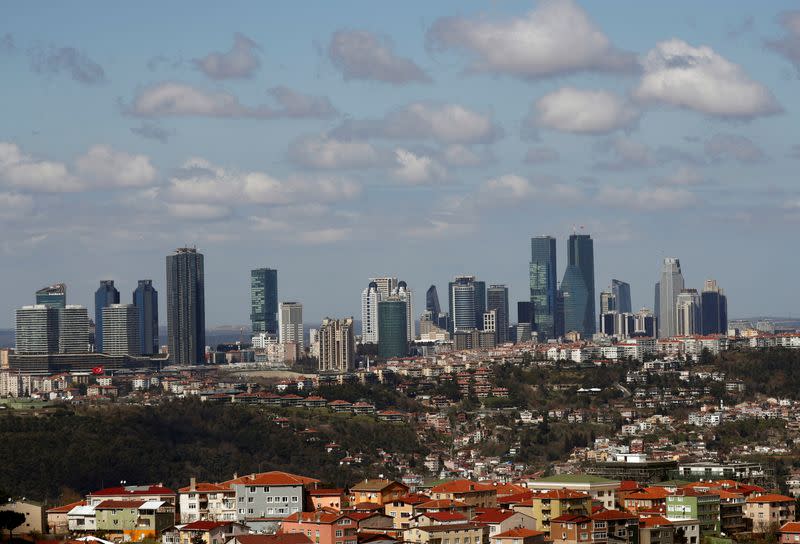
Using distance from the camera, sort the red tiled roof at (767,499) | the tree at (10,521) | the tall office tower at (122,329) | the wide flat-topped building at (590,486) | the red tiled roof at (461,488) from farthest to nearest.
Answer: the tall office tower at (122,329), the red tiled roof at (767,499), the red tiled roof at (461,488), the wide flat-topped building at (590,486), the tree at (10,521)

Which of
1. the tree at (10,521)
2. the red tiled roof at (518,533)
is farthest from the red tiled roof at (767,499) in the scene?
the tree at (10,521)

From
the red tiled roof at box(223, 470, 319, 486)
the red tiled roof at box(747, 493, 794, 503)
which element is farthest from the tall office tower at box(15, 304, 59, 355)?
the red tiled roof at box(747, 493, 794, 503)

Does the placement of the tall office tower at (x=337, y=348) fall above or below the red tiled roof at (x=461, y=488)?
above

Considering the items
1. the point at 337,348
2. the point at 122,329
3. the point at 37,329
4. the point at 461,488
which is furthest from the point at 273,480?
the point at 122,329

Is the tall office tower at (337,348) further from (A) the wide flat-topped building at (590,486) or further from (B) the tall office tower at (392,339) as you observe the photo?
(A) the wide flat-topped building at (590,486)

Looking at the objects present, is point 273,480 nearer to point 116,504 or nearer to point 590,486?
point 116,504

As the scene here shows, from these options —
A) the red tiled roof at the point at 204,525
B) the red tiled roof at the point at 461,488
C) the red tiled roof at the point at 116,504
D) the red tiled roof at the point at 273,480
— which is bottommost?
the red tiled roof at the point at 204,525
